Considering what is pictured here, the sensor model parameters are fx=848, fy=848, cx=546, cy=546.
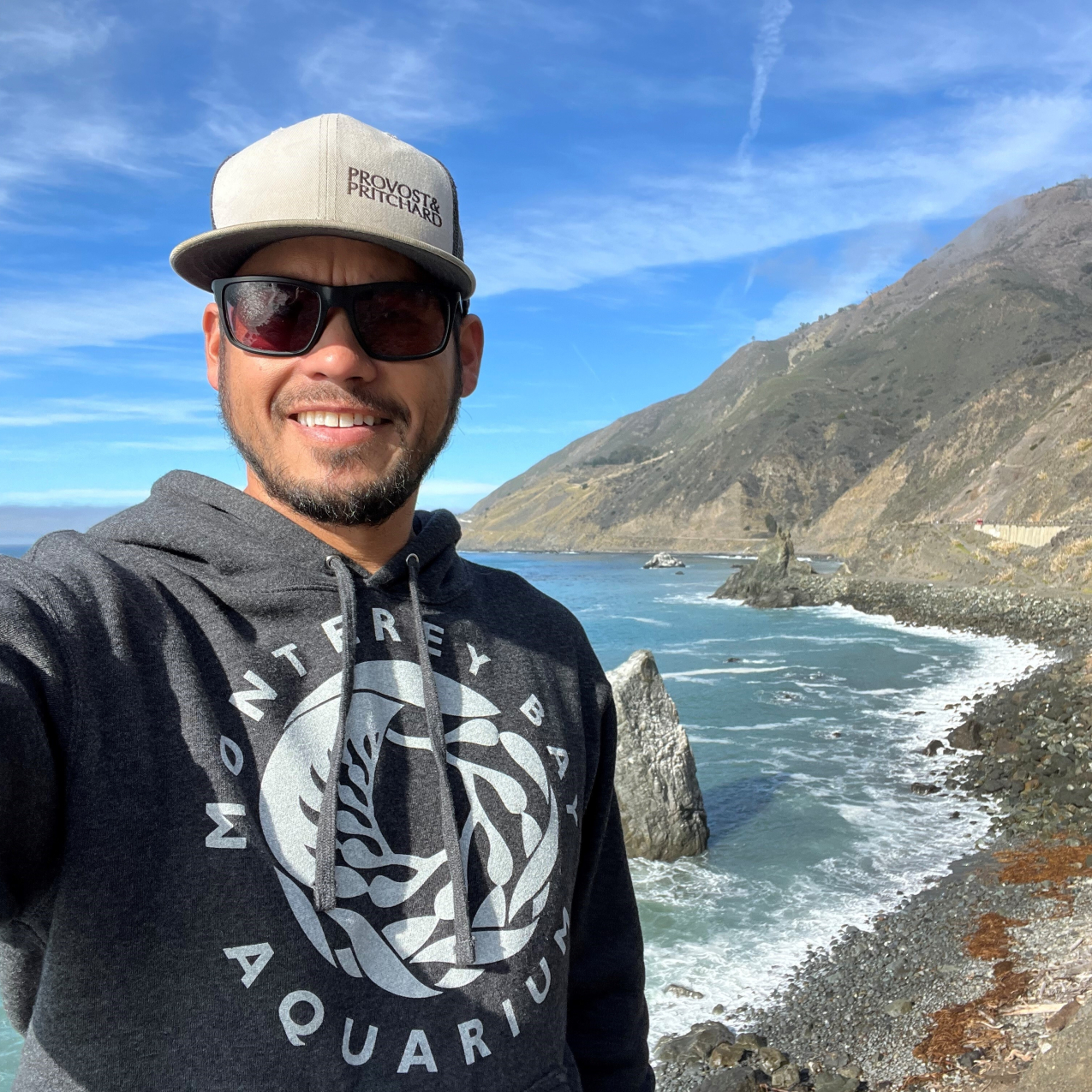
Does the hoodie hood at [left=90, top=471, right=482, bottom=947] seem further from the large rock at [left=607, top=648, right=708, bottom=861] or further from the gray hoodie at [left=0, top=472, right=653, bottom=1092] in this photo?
the large rock at [left=607, top=648, right=708, bottom=861]

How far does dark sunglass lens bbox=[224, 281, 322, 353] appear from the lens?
1623 millimetres

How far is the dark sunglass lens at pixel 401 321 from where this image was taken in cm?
167

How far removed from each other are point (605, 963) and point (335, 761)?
982 millimetres

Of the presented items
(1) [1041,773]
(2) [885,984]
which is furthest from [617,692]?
(1) [1041,773]

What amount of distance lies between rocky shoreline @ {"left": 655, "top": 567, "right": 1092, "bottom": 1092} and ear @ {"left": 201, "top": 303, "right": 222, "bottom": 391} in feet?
21.9

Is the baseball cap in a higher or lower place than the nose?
higher

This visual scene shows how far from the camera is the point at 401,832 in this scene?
4.96 feet

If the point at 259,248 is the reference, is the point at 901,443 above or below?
above

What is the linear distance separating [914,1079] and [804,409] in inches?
5042

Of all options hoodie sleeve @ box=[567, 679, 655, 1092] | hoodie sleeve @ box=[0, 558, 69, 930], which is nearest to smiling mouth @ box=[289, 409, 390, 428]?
hoodie sleeve @ box=[0, 558, 69, 930]

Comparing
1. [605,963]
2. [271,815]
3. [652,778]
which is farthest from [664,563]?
[271,815]

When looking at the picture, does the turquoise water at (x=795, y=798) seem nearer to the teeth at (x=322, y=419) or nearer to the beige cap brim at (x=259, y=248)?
the teeth at (x=322, y=419)

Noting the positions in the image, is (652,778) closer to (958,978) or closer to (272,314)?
(958,978)

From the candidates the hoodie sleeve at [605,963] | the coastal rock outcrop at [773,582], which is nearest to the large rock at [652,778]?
the hoodie sleeve at [605,963]
